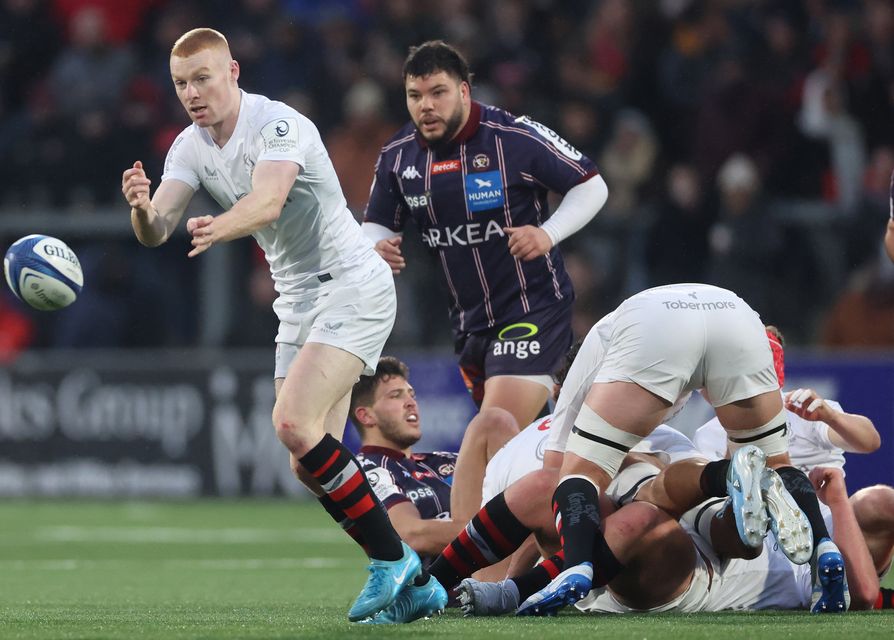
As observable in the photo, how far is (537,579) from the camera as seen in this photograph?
603cm

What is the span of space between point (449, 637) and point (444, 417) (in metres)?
8.34

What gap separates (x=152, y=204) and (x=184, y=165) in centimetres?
37

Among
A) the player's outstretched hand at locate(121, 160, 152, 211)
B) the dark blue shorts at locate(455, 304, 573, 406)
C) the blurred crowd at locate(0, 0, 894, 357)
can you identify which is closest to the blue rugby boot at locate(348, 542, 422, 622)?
the player's outstretched hand at locate(121, 160, 152, 211)

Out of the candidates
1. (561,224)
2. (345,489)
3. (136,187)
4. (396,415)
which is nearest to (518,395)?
(396,415)

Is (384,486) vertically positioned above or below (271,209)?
below

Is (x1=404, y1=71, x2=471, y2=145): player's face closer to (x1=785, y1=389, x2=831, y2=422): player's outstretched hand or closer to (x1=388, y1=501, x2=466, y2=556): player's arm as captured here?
(x1=388, y1=501, x2=466, y2=556): player's arm

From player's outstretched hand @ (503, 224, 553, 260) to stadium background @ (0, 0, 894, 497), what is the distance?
530cm

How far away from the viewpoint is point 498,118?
791cm

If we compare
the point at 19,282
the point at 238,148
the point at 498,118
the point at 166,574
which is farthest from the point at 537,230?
the point at 166,574

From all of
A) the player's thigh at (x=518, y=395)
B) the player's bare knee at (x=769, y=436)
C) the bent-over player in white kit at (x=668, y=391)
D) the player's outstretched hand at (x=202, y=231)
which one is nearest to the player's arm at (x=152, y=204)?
the player's outstretched hand at (x=202, y=231)

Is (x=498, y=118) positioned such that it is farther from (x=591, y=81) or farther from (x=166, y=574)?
(x=591, y=81)

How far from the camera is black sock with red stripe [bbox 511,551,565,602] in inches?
237

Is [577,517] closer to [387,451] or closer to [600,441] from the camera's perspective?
[600,441]

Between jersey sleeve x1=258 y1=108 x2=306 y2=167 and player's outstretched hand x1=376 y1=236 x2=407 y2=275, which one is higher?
jersey sleeve x1=258 y1=108 x2=306 y2=167
